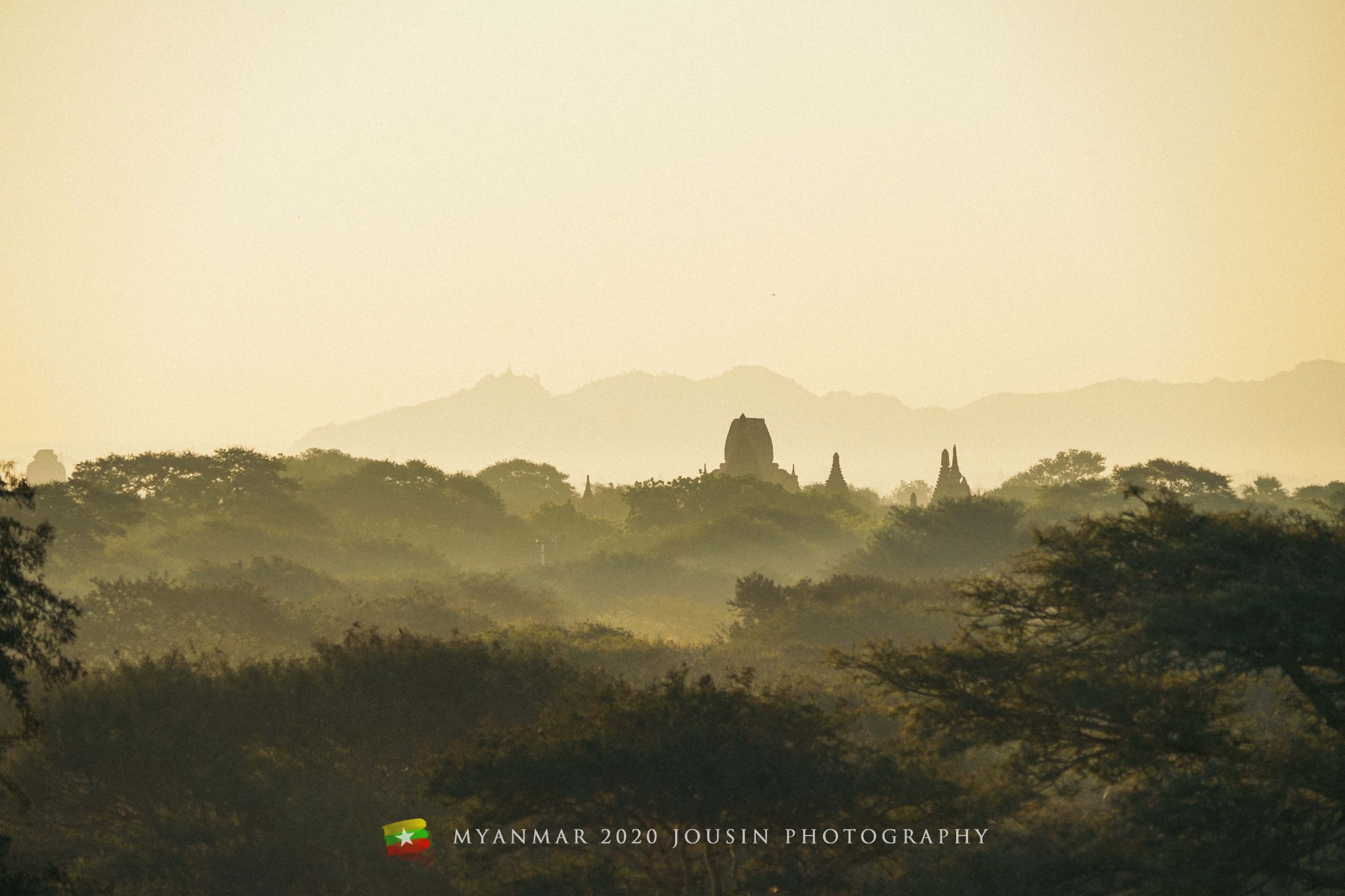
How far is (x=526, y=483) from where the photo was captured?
132 meters

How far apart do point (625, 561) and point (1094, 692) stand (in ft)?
191

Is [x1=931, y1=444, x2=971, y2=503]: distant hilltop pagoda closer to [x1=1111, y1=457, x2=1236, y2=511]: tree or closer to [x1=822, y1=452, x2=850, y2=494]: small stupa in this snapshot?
[x1=822, y1=452, x2=850, y2=494]: small stupa

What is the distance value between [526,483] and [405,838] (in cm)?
11213

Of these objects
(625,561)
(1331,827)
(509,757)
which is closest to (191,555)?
(625,561)

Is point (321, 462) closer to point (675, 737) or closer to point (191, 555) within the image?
point (191, 555)

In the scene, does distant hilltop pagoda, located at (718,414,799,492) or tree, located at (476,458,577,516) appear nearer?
distant hilltop pagoda, located at (718,414,799,492)

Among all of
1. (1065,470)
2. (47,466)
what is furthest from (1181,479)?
(47,466)

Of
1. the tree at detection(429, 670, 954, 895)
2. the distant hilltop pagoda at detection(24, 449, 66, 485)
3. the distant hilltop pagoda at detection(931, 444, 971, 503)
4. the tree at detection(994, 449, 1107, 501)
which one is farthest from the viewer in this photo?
the distant hilltop pagoda at detection(24, 449, 66, 485)

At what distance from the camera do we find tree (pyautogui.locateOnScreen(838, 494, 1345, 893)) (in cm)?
1544

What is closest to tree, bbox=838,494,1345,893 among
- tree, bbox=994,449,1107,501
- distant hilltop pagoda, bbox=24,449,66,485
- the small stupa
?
the small stupa

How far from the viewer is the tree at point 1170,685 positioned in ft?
50.6

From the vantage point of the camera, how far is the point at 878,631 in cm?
4166

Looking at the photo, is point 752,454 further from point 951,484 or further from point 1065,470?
point 1065,470

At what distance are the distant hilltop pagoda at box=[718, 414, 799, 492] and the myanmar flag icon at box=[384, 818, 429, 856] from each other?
95187mm
